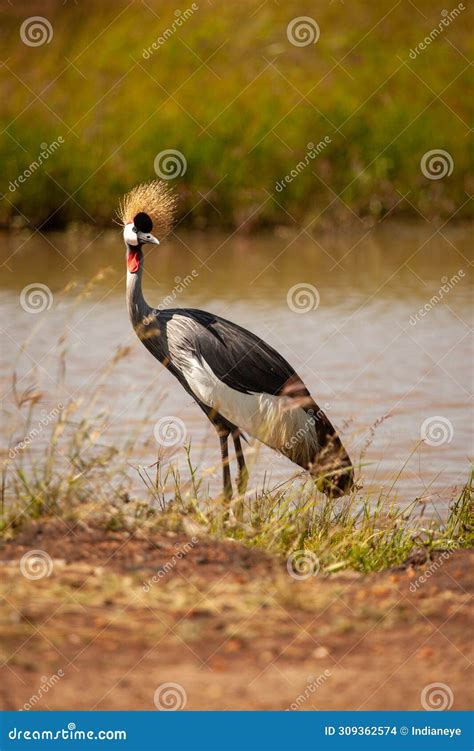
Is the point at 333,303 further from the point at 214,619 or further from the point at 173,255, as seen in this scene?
the point at 214,619

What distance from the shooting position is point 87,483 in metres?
6.06

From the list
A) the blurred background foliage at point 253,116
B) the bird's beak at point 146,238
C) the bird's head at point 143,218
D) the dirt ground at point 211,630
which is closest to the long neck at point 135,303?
the bird's head at point 143,218

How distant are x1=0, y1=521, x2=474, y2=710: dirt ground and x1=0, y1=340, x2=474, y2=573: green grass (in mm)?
190

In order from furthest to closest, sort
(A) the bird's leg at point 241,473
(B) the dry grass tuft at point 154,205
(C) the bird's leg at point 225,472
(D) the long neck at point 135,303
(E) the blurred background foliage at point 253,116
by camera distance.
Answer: (E) the blurred background foliage at point 253,116 → (B) the dry grass tuft at point 154,205 → (D) the long neck at point 135,303 → (C) the bird's leg at point 225,472 → (A) the bird's leg at point 241,473

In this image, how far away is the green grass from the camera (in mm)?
5844

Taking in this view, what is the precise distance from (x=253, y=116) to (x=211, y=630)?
57.6 feet

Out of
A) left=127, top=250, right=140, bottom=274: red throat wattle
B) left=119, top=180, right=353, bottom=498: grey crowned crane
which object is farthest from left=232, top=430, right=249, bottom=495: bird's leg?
left=127, top=250, right=140, bottom=274: red throat wattle

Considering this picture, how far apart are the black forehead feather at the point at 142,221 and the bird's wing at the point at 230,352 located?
0.56 m

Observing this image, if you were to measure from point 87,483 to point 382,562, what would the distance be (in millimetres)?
1532

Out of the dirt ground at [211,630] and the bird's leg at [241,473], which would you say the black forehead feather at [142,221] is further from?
the dirt ground at [211,630]

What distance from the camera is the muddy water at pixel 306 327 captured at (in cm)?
966

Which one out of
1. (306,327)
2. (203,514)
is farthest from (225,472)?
(306,327)

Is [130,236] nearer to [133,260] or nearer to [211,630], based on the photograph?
[133,260]

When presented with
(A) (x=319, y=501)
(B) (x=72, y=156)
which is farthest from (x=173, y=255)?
(A) (x=319, y=501)
